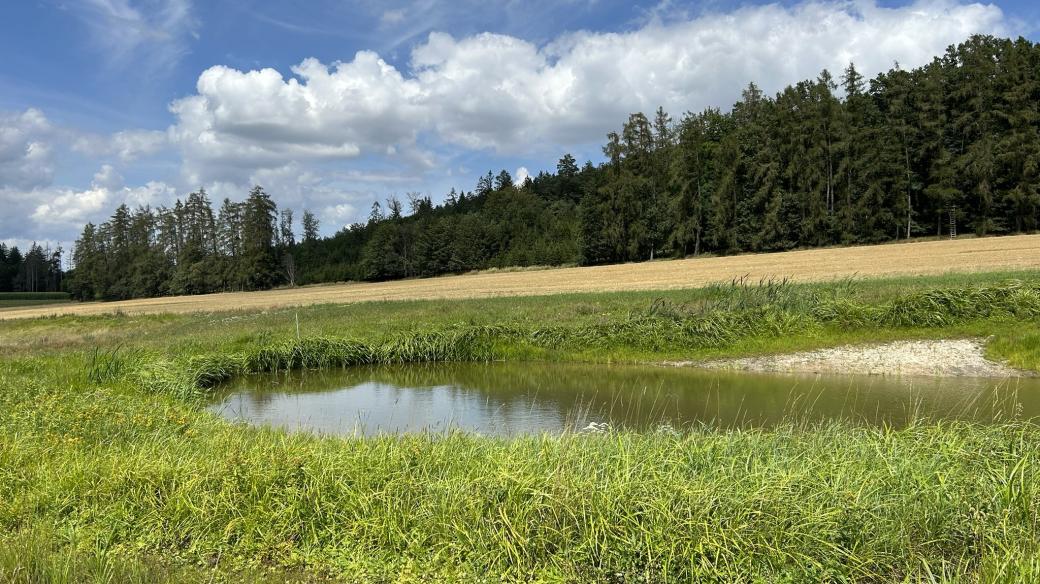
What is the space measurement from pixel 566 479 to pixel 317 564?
81.2 inches

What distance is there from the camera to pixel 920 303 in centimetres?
1780

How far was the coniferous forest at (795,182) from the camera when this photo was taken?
181 ft

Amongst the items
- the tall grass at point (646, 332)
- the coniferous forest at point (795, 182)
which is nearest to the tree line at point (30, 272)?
the coniferous forest at point (795, 182)

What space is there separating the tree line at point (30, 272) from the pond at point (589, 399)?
509 feet

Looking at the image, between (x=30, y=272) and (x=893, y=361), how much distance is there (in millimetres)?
176979

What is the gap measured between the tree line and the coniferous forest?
71.0 metres

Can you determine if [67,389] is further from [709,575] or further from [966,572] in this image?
[966,572]

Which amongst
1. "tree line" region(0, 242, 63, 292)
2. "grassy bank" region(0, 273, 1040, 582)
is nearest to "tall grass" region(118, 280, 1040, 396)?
"grassy bank" region(0, 273, 1040, 582)

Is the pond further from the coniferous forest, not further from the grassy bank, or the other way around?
the coniferous forest

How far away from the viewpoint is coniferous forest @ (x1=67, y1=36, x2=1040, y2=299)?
55312mm

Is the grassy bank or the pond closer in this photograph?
the grassy bank

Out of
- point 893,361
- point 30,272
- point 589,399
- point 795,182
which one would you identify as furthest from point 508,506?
point 30,272

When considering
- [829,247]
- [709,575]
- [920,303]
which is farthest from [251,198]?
[709,575]

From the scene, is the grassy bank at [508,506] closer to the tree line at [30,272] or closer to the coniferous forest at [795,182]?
the coniferous forest at [795,182]
